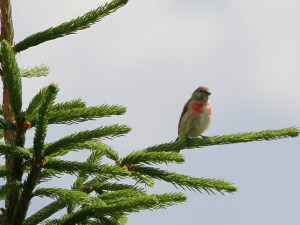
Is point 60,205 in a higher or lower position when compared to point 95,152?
lower

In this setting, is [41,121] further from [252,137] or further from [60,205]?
[252,137]

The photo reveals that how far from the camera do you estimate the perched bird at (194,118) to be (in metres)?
6.45

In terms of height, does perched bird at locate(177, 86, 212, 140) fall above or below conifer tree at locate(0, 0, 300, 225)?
above

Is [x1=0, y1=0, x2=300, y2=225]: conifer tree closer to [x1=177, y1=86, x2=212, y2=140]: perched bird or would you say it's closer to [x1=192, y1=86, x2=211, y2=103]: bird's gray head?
[x1=177, y1=86, x2=212, y2=140]: perched bird

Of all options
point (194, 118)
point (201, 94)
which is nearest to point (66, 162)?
point (194, 118)

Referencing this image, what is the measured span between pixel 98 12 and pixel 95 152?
3.29 feet

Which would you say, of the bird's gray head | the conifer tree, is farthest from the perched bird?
the conifer tree

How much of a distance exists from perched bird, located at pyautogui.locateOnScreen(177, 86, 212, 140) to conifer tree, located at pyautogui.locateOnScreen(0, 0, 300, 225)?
10.7ft

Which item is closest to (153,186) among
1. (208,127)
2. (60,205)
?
(60,205)

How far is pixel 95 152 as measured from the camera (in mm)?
3232

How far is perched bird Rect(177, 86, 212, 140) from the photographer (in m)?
6.45

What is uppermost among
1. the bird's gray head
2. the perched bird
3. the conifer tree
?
the bird's gray head

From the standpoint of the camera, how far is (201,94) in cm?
704

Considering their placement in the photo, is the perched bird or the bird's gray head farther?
the bird's gray head
